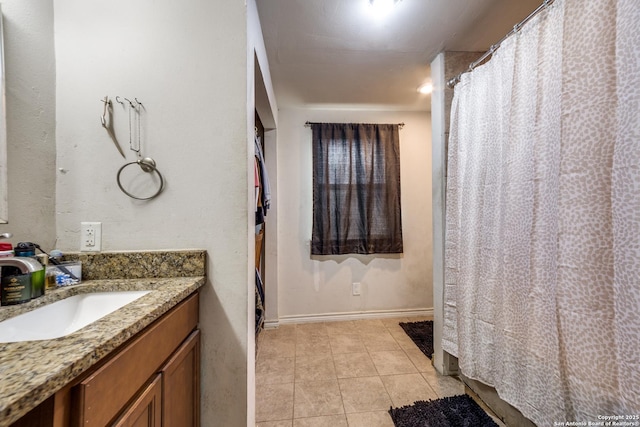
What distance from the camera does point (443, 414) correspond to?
4.41ft

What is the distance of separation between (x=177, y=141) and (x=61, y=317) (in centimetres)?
72

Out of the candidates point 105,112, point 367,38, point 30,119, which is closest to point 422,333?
point 367,38

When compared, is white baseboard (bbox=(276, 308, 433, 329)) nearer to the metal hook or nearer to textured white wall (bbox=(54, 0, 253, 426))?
textured white wall (bbox=(54, 0, 253, 426))

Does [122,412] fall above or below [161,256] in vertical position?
below

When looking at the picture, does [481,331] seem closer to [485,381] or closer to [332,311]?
[485,381]

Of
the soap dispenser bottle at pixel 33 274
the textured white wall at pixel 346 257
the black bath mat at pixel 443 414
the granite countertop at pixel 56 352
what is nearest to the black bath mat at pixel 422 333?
the textured white wall at pixel 346 257

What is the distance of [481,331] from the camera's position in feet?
4.28

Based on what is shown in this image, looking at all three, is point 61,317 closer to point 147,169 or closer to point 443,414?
point 147,169

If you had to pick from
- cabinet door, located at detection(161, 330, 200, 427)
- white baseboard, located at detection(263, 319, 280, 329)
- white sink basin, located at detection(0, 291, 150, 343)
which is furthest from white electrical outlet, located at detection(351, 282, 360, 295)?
white sink basin, located at detection(0, 291, 150, 343)

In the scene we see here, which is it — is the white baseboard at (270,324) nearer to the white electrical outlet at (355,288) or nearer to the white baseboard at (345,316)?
the white baseboard at (345,316)

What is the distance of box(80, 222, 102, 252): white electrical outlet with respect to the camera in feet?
3.17

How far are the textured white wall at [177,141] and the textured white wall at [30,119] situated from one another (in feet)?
0.11

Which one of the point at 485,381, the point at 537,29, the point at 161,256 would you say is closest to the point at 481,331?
the point at 485,381

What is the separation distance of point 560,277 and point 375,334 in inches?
65.8
